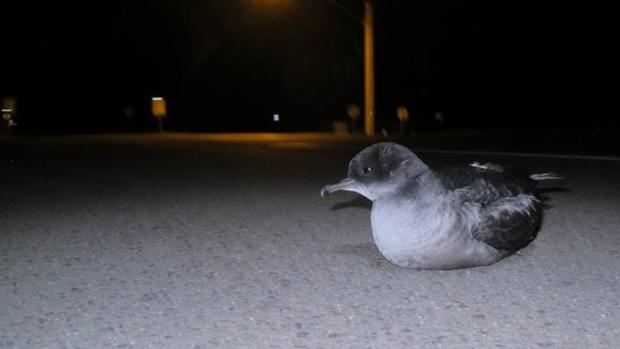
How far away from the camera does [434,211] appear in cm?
491

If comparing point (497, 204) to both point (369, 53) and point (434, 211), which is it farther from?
point (369, 53)

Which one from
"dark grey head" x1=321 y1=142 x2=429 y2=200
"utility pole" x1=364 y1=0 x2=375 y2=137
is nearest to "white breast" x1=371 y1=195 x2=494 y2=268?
"dark grey head" x1=321 y1=142 x2=429 y2=200

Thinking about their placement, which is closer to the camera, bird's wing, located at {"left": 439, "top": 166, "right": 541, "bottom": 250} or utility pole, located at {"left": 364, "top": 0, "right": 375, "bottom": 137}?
bird's wing, located at {"left": 439, "top": 166, "right": 541, "bottom": 250}

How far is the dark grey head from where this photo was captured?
16.4 ft

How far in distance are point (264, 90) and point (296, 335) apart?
5267cm

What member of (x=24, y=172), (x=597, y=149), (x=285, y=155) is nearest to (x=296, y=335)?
(x=24, y=172)

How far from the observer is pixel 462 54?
44.0 metres

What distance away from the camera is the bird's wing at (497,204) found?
516 cm

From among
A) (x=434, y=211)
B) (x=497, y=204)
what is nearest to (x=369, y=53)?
(x=497, y=204)

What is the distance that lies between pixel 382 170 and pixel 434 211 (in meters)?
0.42

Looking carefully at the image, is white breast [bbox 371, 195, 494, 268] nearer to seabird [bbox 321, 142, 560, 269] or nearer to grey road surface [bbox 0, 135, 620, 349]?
seabird [bbox 321, 142, 560, 269]

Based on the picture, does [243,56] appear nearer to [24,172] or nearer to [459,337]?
[24,172]

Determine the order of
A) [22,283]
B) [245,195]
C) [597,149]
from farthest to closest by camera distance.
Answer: [597,149], [245,195], [22,283]

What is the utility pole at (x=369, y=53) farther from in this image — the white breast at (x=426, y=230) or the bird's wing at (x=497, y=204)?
the white breast at (x=426, y=230)
